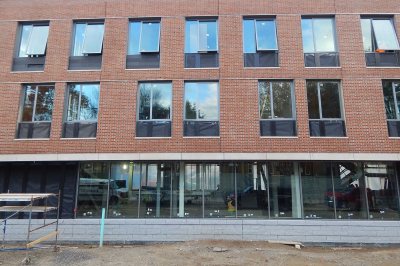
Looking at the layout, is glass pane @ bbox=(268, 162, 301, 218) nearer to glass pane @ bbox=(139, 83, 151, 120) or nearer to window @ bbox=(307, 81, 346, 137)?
window @ bbox=(307, 81, 346, 137)

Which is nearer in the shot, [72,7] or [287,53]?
[287,53]

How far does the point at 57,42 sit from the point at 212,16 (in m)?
7.03

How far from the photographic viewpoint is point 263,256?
1026 cm

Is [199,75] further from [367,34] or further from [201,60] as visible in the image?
[367,34]

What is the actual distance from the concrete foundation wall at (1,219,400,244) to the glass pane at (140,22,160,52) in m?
7.37

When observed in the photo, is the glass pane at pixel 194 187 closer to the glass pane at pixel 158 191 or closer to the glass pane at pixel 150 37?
the glass pane at pixel 158 191

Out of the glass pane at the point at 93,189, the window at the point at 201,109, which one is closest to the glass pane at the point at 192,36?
the window at the point at 201,109

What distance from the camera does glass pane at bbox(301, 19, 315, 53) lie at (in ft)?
44.3

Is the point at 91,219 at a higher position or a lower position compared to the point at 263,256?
higher

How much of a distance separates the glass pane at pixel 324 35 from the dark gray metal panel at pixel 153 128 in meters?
7.33

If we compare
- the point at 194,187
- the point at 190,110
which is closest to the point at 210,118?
the point at 190,110

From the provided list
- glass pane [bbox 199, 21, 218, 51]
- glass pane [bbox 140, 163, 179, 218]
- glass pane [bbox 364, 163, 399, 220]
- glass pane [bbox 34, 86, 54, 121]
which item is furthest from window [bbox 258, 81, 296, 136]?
glass pane [bbox 34, 86, 54, 121]

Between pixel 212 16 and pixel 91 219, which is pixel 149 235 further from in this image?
pixel 212 16

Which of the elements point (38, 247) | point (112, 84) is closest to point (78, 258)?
point (38, 247)
